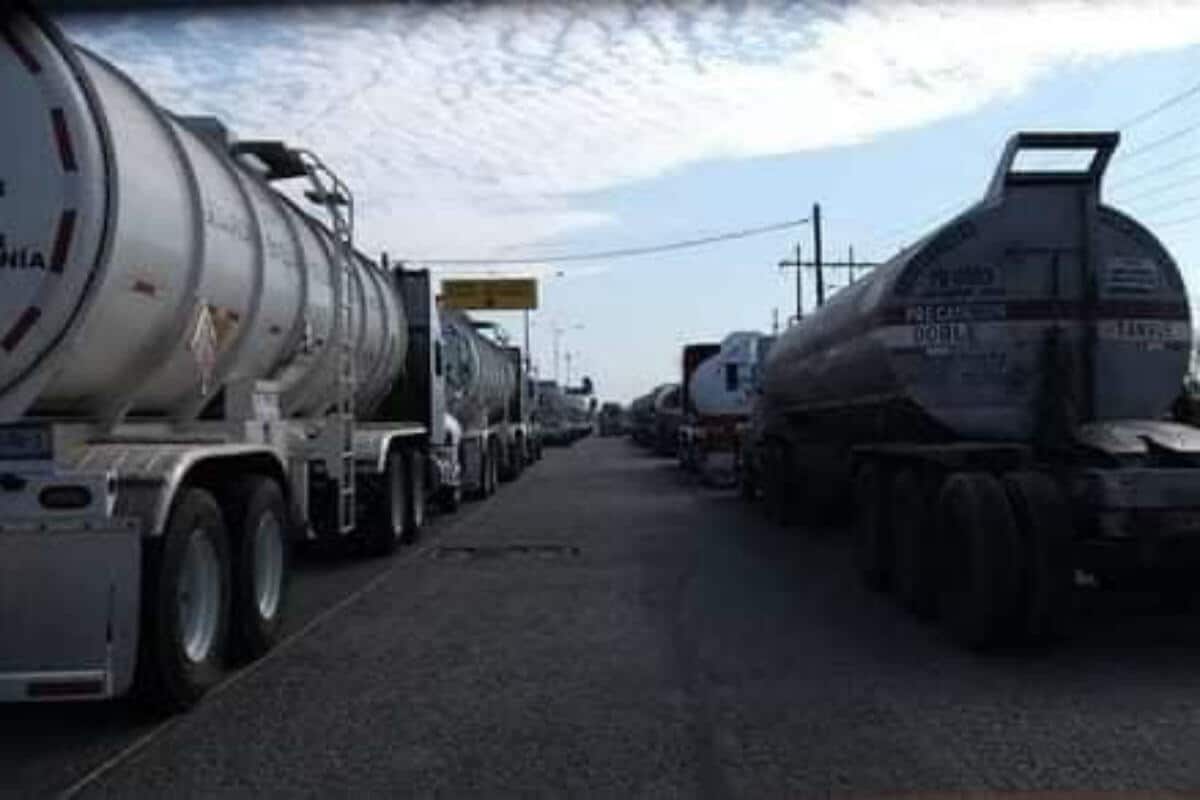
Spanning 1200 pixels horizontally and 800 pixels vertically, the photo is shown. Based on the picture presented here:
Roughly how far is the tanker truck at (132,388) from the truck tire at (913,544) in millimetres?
4580

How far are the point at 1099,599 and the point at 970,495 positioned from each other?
2.51 m

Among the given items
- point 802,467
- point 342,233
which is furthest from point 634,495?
point 342,233

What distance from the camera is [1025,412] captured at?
43.2 feet

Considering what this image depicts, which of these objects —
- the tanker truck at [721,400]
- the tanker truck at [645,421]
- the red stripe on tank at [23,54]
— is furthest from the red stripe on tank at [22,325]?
the tanker truck at [645,421]

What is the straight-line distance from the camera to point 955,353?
1330cm

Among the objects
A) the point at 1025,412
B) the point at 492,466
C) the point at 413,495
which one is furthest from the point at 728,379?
the point at 1025,412

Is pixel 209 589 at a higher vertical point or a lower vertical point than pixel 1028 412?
lower

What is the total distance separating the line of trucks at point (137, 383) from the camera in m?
8.21

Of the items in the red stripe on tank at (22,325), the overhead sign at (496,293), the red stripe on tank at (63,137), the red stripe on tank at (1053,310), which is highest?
the overhead sign at (496,293)

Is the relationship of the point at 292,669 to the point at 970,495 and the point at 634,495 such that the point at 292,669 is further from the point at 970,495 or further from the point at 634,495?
the point at 634,495

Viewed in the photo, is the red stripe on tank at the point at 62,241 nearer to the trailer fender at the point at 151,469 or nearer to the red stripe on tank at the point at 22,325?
the red stripe on tank at the point at 22,325

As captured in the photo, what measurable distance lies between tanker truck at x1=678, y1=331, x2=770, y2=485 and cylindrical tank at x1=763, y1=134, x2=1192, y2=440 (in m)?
19.5

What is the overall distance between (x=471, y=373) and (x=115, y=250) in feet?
66.0

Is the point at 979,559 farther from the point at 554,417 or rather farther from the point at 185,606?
the point at 554,417
